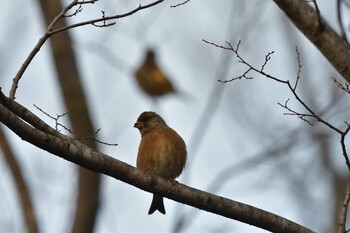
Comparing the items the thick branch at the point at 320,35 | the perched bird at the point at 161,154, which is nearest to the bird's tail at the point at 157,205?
the perched bird at the point at 161,154

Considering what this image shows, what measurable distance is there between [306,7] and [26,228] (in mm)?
4163

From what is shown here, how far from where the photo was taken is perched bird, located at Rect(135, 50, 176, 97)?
11.7m

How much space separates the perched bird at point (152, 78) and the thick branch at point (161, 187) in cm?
717

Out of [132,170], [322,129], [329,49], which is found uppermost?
[322,129]

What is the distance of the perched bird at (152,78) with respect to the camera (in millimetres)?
11727

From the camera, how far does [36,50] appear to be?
4.15 meters

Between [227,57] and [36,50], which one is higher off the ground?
[227,57]

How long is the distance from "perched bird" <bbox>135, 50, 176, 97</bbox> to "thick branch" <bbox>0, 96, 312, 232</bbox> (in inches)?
282

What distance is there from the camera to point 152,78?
1190 cm

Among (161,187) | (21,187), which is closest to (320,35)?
(161,187)

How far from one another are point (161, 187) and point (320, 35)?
1548 mm

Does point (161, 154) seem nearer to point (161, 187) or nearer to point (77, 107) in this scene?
point (161, 187)

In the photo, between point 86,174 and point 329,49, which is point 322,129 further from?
point 329,49

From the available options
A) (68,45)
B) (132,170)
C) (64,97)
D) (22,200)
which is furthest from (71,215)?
(132,170)
